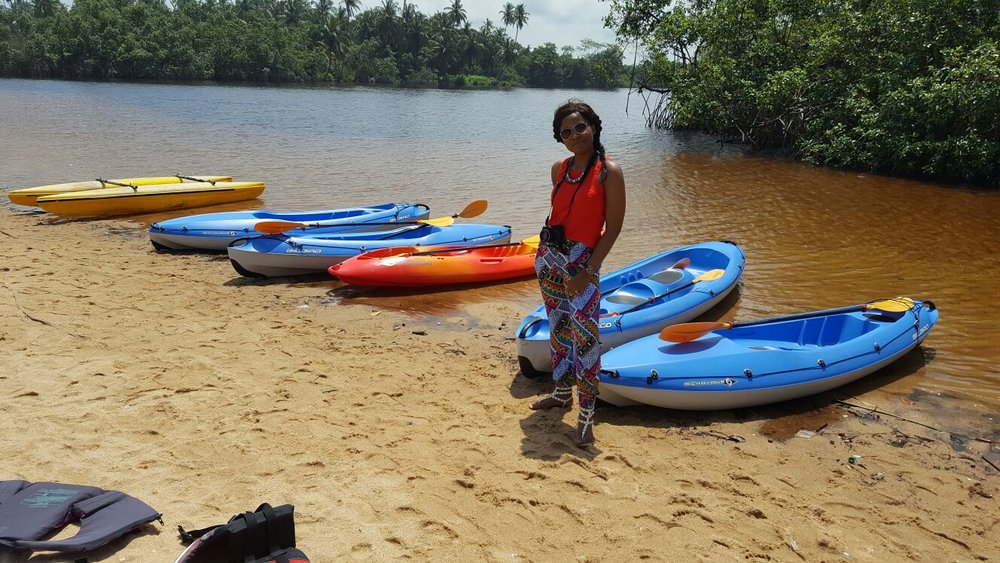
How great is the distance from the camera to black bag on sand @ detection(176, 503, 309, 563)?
9.48ft

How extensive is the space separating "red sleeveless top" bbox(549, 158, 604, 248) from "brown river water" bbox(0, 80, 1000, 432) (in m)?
3.17

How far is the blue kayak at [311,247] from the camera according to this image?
7988 mm

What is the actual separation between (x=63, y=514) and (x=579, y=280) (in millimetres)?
2782

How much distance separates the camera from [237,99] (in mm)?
38812

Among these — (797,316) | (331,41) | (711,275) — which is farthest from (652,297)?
(331,41)

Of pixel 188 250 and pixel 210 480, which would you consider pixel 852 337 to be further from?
pixel 188 250

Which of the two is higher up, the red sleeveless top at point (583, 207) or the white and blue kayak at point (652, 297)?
the red sleeveless top at point (583, 207)

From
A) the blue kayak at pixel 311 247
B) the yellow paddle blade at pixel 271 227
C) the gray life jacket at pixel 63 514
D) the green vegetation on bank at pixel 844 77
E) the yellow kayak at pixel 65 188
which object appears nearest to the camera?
the gray life jacket at pixel 63 514

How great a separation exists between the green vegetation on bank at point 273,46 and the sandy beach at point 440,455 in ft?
77.8

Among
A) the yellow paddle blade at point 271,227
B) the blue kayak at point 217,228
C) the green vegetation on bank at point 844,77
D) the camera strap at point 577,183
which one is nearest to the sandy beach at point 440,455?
the camera strap at point 577,183

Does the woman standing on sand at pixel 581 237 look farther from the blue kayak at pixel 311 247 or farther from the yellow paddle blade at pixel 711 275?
the blue kayak at pixel 311 247

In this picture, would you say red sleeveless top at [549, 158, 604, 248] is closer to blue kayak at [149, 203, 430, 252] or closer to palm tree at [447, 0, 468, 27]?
blue kayak at [149, 203, 430, 252]

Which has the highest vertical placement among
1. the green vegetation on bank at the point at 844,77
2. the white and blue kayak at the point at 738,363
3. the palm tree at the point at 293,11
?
the palm tree at the point at 293,11

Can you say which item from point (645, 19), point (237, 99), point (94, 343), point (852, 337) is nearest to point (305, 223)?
point (94, 343)
